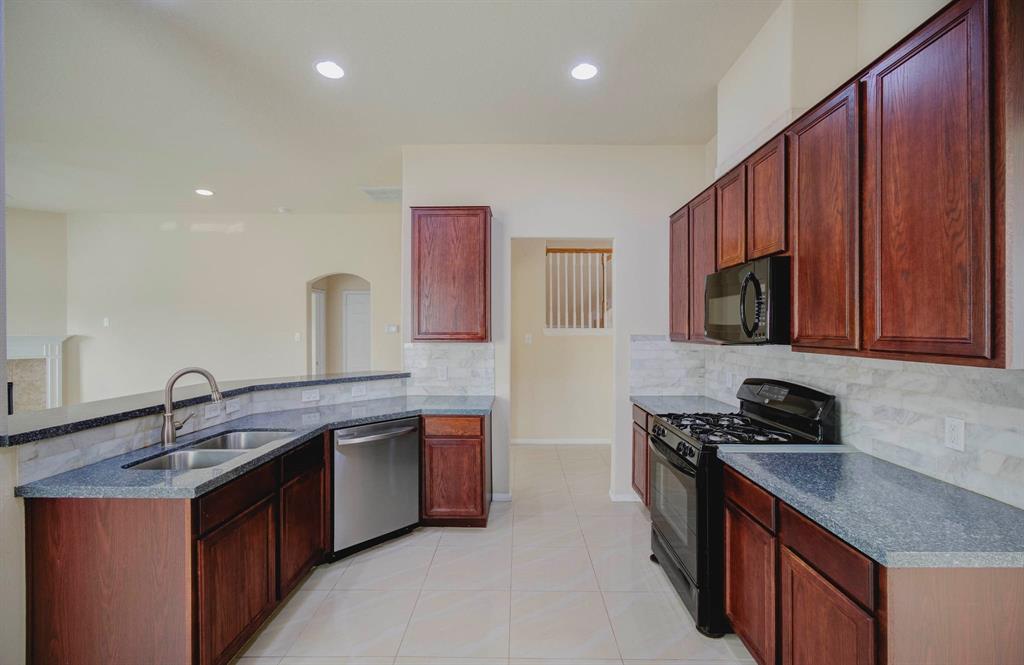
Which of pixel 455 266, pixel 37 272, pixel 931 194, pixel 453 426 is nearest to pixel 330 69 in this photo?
pixel 455 266

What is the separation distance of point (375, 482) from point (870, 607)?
2.52m

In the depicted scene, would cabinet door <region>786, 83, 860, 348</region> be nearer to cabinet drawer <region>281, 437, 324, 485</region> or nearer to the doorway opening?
cabinet drawer <region>281, 437, 324, 485</region>

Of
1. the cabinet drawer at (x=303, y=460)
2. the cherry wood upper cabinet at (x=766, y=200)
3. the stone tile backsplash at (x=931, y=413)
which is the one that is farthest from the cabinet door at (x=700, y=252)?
the cabinet drawer at (x=303, y=460)

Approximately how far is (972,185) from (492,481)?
335 centimetres

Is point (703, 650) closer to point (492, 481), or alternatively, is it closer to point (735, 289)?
point (735, 289)

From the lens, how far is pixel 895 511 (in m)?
1.37

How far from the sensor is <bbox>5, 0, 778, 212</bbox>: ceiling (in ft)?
7.44

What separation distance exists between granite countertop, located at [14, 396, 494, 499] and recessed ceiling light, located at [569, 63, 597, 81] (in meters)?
2.23

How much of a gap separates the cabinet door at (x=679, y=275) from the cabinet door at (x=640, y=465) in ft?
2.52

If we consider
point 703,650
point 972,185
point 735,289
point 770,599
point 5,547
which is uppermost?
point 972,185

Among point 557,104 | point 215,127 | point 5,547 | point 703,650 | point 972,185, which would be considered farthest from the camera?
point 215,127

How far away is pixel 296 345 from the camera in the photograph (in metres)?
6.30

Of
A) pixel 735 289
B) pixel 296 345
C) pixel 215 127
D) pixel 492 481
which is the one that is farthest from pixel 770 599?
pixel 296 345

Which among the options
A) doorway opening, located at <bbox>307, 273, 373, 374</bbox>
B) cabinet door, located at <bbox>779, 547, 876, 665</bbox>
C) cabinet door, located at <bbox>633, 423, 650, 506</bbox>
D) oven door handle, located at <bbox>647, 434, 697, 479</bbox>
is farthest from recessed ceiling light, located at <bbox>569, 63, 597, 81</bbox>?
doorway opening, located at <bbox>307, 273, 373, 374</bbox>
